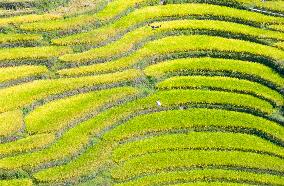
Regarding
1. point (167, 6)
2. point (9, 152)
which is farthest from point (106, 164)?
point (167, 6)

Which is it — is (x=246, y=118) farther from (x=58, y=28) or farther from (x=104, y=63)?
(x=58, y=28)

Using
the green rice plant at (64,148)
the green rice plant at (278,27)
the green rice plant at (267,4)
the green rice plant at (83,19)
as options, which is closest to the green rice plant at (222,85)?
the green rice plant at (64,148)

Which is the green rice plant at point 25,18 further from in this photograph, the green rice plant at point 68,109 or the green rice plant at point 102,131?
the green rice plant at point 102,131

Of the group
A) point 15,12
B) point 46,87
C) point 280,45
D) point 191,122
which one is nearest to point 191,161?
point 191,122

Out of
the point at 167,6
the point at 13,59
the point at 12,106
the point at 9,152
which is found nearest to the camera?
the point at 9,152

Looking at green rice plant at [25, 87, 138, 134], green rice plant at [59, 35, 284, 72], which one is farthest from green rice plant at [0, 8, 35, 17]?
green rice plant at [25, 87, 138, 134]

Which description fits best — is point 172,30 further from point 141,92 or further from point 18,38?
point 18,38
